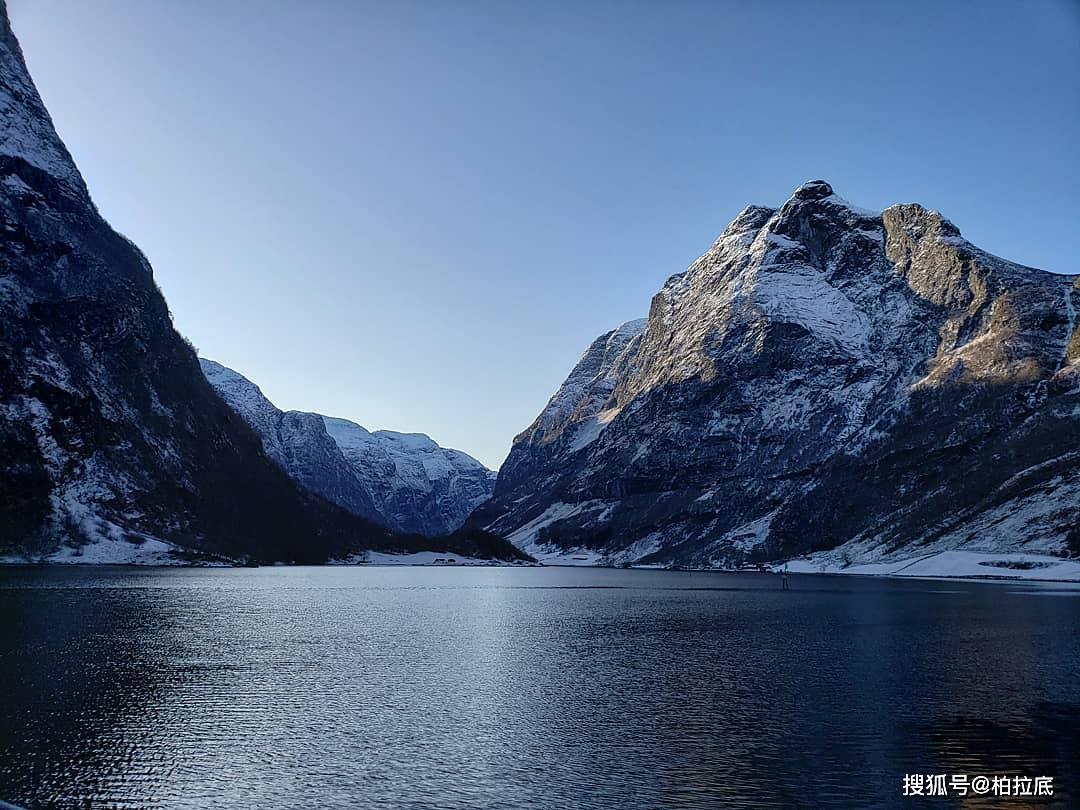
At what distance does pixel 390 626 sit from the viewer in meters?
94.7

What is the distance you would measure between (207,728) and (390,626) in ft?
171

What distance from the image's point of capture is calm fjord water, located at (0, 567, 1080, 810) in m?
33.8

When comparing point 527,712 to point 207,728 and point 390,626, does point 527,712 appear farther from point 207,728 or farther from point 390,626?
point 390,626

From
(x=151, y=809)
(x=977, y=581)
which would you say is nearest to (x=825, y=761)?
(x=151, y=809)

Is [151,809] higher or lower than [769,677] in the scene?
lower

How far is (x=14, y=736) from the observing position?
39656 mm

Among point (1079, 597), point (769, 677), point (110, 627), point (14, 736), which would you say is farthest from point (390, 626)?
point (1079, 597)

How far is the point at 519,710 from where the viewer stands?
48531mm

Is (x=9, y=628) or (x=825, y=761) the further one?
(x=9, y=628)

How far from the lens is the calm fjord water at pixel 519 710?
33844 mm

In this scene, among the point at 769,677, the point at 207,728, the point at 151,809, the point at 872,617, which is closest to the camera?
the point at 151,809

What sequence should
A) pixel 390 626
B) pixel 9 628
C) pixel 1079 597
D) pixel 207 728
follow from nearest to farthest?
1. pixel 207 728
2. pixel 9 628
3. pixel 390 626
4. pixel 1079 597

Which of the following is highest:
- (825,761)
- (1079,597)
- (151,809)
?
(1079,597)

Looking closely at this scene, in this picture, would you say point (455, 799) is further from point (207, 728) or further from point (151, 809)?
point (207, 728)
